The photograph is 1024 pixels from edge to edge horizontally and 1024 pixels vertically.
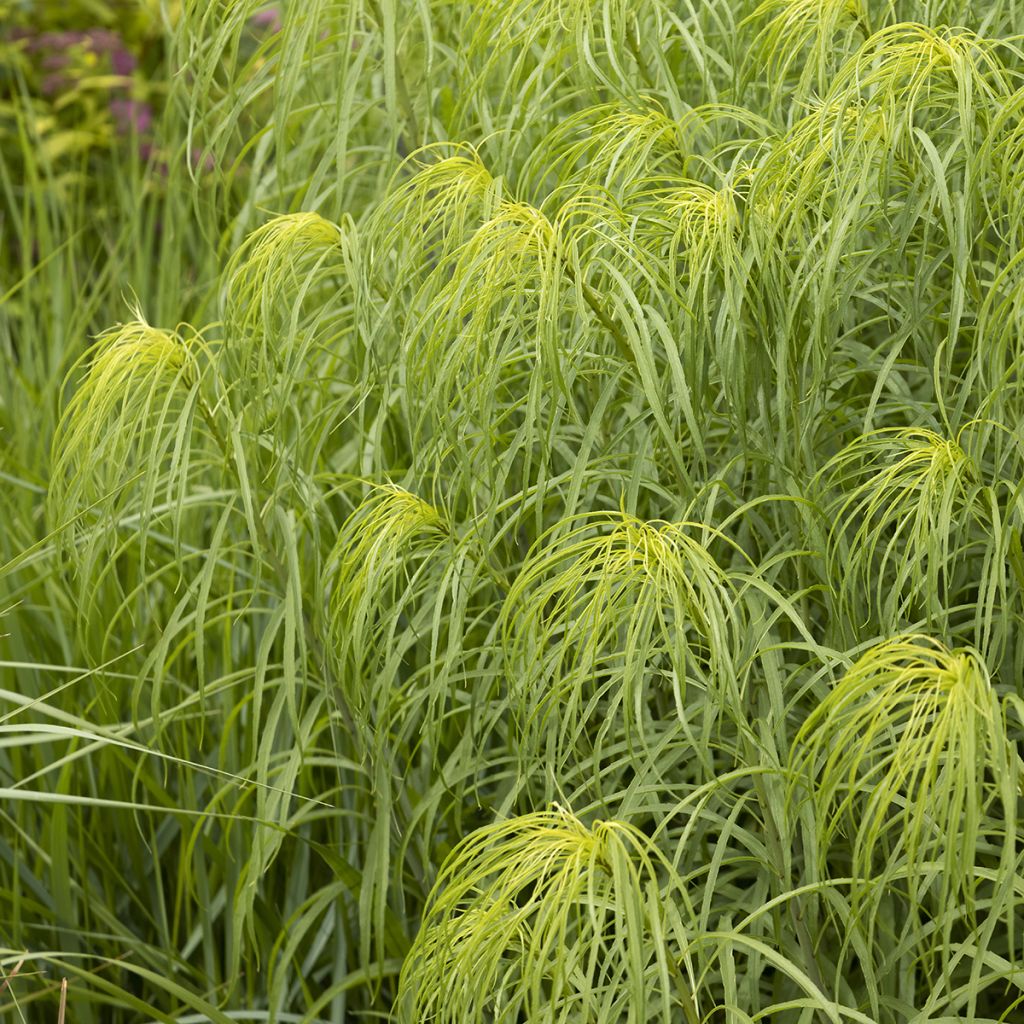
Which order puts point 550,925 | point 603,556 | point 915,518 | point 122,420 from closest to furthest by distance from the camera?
point 550,925, point 603,556, point 915,518, point 122,420

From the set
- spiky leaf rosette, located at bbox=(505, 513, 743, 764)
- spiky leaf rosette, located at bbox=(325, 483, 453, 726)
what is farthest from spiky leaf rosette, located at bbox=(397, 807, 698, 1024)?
spiky leaf rosette, located at bbox=(325, 483, 453, 726)

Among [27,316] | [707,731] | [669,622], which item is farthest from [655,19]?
[27,316]

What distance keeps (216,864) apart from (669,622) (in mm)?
1097

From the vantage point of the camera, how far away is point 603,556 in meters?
1.17

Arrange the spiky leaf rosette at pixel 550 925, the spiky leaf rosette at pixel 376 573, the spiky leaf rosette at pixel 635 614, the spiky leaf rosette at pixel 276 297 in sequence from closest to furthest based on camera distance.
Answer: the spiky leaf rosette at pixel 550 925
the spiky leaf rosette at pixel 635 614
the spiky leaf rosette at pixel 376 573
the spiky leaf rosette at pixel 276 297

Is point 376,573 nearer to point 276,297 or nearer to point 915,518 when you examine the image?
point 276,297

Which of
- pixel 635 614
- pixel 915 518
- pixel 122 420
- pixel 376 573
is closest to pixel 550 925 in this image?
pixel 635 614

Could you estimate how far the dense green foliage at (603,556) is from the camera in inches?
45.8

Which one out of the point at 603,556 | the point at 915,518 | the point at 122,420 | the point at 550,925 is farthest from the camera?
the point at 122,420

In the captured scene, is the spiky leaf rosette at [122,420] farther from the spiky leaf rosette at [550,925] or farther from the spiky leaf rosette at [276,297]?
the spiky leaf rosette at [550,925]

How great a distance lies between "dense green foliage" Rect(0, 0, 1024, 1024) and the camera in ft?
3.81

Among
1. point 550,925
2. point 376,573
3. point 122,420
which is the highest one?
point 122,420

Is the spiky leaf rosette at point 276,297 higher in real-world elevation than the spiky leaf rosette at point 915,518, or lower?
higher

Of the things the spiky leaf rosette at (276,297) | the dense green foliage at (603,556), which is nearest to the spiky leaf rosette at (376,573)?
the dense green foliage at (603,556)
